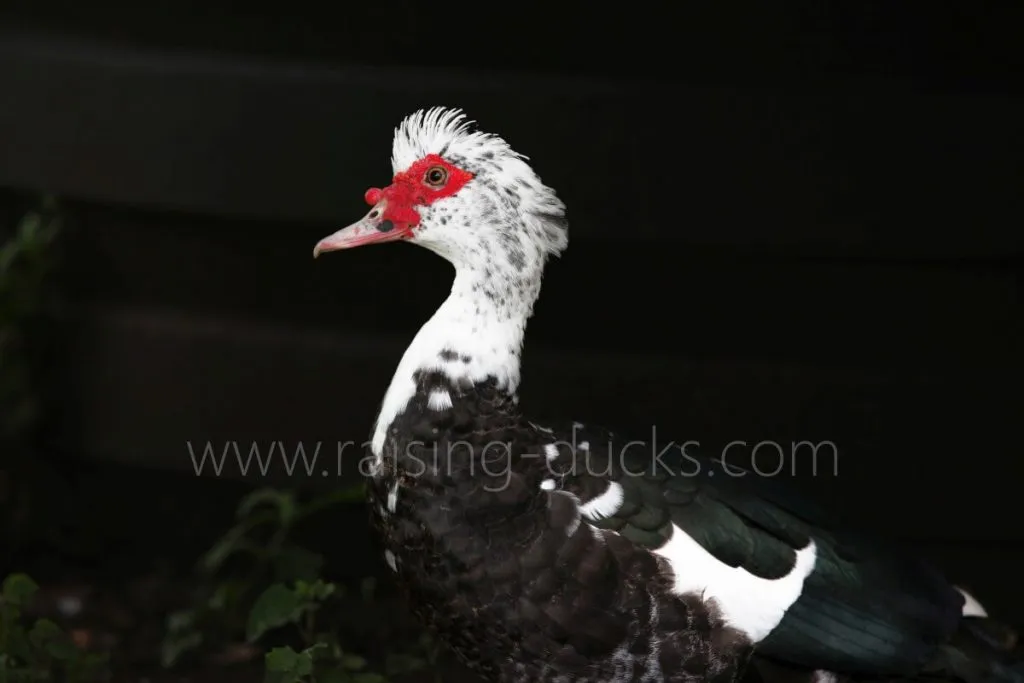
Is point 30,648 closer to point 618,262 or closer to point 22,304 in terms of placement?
point 22,304

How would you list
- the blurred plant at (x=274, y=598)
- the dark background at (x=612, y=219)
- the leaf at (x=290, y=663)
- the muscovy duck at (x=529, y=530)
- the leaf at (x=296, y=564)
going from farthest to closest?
the leaf at (x=296, y=564) < the blurred plant at (x=274, y=598) < the dark background at (x=612, y=219) < the leaf at (x=290, y=663) < the muscovy duck at (x=529, y=530)

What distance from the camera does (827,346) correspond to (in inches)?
117

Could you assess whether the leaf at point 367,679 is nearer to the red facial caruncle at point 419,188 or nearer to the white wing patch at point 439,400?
the white wing patch at point 439,400

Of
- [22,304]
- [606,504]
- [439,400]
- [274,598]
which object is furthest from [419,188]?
[22,304]

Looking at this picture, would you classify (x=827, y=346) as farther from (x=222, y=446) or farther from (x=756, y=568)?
(x=222, y=446)

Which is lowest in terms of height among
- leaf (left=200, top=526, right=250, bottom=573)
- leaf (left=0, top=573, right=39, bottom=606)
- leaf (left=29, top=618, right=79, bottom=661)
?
leaf (left=29, top=618, right=79, bottom=661)

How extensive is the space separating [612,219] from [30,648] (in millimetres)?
1574

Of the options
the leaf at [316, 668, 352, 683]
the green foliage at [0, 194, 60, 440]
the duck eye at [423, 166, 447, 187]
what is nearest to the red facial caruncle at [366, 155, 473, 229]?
the duck eye at [423, 166, 447, 187]

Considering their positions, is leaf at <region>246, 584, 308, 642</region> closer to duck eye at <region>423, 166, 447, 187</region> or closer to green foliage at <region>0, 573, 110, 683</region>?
green foliage at <region>0, 573, 110, 683</region>

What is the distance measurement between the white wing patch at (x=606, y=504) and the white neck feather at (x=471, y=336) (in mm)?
264

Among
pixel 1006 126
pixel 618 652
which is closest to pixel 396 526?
pixel 618 652

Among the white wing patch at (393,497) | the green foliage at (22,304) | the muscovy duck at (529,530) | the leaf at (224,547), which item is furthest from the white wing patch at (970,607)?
the green foliage at (22,304)

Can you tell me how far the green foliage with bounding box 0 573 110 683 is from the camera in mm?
2812

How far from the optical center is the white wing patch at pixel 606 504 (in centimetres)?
233
